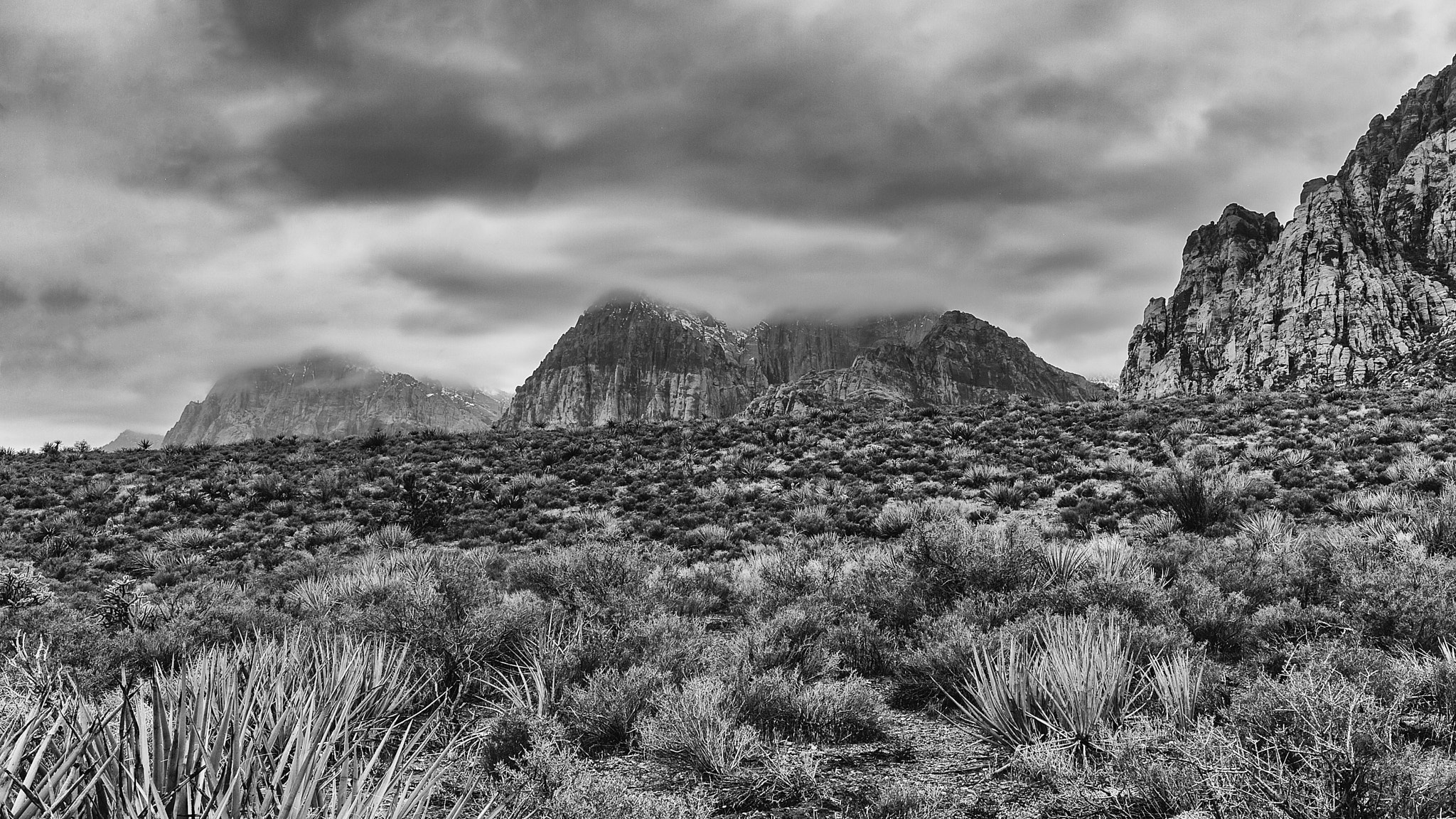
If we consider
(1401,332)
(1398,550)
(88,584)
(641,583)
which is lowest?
(88,584)

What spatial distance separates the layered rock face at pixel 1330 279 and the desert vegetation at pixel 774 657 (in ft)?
360

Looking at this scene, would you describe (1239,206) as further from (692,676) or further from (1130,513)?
(692,676)

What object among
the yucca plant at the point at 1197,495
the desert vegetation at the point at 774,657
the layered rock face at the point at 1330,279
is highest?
the layered rock face at the point at 1330,279

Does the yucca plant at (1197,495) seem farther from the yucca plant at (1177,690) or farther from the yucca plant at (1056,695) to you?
the yucca plant at (1056,695)

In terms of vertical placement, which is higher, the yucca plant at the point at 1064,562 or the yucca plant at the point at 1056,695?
the yucca plant at the point at 1064,562

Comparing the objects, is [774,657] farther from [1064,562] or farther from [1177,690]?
[1064,562]

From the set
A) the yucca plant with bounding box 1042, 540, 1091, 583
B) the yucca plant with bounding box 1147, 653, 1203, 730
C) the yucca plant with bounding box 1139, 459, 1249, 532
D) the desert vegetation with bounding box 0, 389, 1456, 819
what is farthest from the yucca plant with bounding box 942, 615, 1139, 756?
the yucca plant with bounding box 1139, 459, 1249, 532

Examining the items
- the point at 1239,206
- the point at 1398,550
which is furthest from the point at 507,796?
the point at 1239,206

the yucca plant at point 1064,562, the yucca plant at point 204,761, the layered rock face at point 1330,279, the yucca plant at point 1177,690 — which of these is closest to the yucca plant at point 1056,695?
the yucca plant at point 1177,690

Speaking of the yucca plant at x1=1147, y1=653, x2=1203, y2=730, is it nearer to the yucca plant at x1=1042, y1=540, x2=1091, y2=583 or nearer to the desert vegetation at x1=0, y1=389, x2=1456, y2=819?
the desert vegetation at x1=0, y1=389, x2=1456, y2=819

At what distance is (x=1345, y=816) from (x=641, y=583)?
6.51 m

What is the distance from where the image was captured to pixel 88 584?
12.0m

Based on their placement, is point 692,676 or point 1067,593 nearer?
point 692,676

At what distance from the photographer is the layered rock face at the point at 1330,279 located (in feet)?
364
